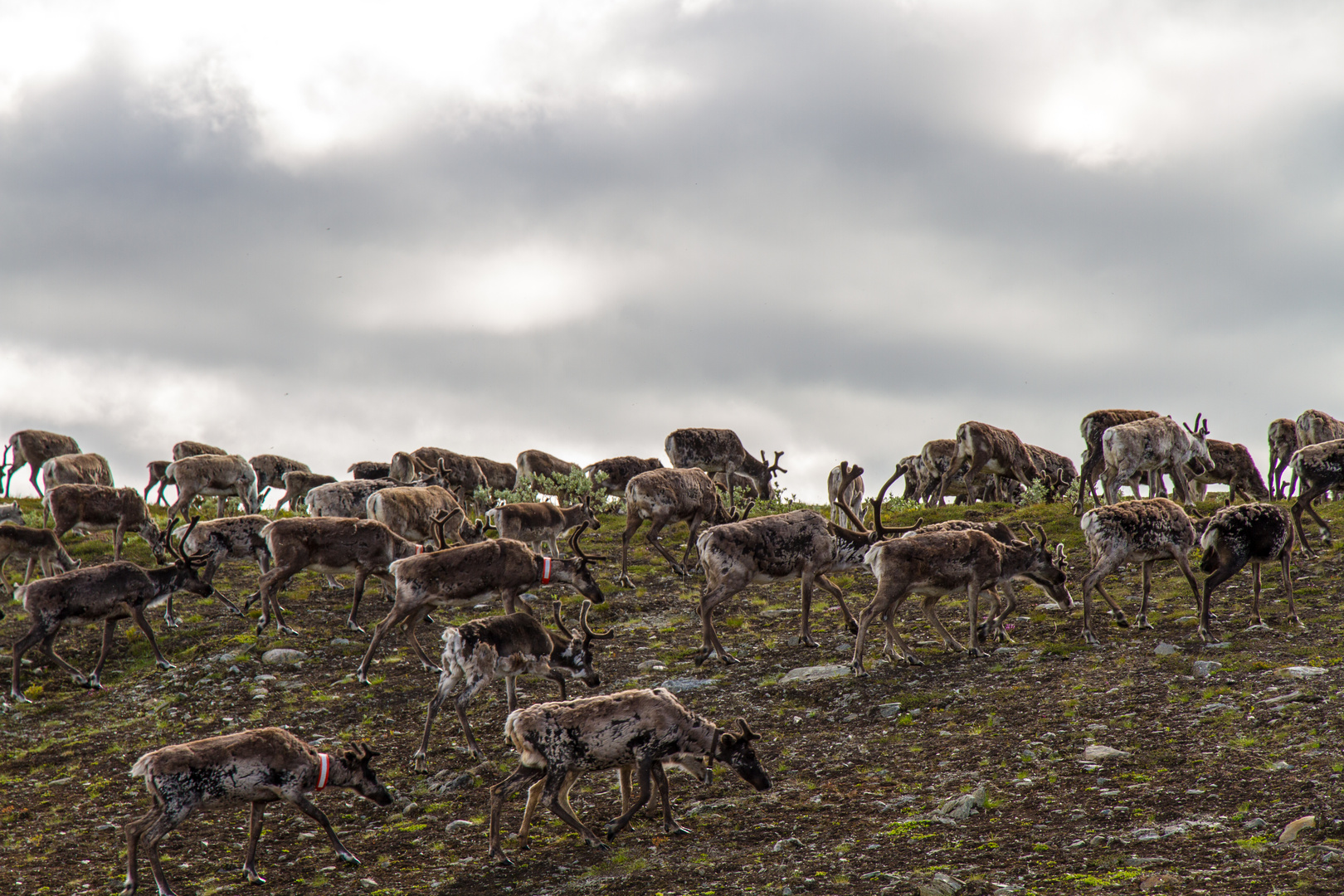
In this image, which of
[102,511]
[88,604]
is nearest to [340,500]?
[102,511]

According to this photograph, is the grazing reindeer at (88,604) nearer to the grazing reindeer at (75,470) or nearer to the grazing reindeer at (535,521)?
the grazing reindeer at (535,521)

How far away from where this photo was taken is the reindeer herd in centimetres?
1006

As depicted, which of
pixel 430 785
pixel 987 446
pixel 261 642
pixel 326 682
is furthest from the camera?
pixel 987 446

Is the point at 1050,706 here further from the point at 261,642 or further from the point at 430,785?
the point at 261,642

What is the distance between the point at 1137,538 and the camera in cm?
1570

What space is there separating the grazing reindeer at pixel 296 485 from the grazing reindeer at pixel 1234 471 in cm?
2436

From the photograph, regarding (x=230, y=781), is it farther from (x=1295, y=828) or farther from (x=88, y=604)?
(x=1295, y=828)

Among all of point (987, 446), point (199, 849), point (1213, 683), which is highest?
point (987, 446)

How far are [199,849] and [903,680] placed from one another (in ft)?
27.6

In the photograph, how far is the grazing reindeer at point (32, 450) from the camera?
3111 cm

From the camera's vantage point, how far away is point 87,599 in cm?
1586

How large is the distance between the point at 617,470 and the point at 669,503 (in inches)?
258

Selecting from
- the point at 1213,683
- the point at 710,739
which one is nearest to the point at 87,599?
the point at 710,739

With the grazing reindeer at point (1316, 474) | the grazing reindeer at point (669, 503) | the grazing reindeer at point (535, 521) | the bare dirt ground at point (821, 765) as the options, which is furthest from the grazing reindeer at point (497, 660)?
the grazing reindeer at point (1316, 474)
